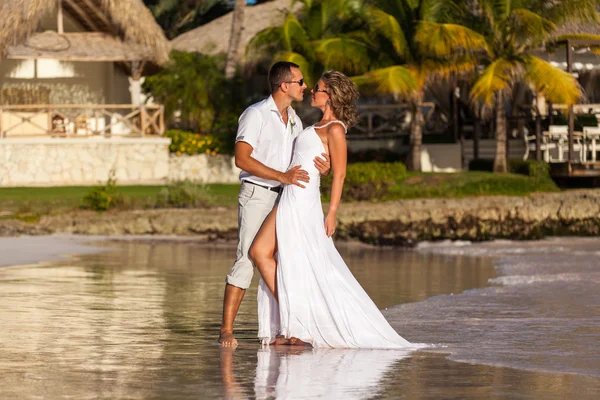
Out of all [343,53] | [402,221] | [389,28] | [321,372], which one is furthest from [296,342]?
[343,53]

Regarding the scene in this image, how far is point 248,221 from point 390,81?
19.2 meters

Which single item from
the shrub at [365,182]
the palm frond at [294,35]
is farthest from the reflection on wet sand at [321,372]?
the palm frond at [294,35]

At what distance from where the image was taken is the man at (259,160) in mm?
8578

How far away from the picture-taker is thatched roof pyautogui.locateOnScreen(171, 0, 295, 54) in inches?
1497

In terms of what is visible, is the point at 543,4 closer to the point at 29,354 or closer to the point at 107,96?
the point at 107,96

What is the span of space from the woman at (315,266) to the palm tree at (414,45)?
19.1 m

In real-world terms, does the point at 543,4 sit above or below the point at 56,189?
above

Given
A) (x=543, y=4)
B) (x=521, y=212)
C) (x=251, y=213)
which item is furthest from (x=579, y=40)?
(x=251, y=213)

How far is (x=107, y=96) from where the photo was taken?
35.0m

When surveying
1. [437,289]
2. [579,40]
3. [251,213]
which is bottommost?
[437,289]

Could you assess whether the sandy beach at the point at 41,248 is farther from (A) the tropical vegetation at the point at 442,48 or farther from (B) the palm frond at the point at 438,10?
(B) the palm frond at the point at 438,10

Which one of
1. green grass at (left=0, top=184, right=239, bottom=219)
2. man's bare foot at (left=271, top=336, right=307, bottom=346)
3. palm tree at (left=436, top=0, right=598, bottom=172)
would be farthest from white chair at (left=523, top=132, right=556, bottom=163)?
man's bare foot at (left=271, top=336, right=307, bottom=346)

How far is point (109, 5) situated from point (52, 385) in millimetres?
24694

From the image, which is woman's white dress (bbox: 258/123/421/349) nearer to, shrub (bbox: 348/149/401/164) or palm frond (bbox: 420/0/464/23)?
palm frond (bbox: 420/0/464/23)
